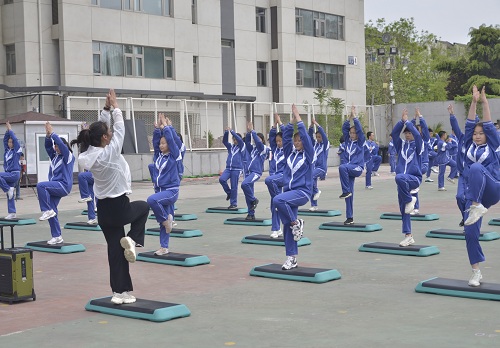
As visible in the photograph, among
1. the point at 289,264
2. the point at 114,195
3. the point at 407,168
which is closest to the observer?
the point at 114,195

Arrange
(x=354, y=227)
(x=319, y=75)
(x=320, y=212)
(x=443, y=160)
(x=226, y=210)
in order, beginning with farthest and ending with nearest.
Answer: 1. (x=319, y=75)
2. (x=443, y=160)
3. (x=226, y=210)
4. (x=320, y=212)
5. (x=354, y=227)

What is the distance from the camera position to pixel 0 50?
34219 mm

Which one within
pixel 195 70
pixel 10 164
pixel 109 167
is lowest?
pixel 10 164

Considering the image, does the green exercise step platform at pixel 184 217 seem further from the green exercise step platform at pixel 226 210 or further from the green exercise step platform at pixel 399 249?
the green exercise step platform at pixel 399 249

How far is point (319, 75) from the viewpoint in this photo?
153 ft

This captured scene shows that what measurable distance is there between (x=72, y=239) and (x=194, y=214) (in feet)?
15.3

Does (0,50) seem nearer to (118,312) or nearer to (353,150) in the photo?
(353,150)

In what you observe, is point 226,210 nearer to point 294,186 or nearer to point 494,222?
point 494,222

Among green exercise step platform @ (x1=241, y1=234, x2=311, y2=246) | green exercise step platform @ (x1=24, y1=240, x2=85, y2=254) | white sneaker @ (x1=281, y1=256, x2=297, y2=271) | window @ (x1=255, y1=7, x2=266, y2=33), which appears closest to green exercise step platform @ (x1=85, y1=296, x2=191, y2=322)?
white sneaker @ (x1=281, y1=256, x2=297, y2=271)

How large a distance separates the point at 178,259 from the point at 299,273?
2.35m

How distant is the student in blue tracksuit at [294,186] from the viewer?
1048cm

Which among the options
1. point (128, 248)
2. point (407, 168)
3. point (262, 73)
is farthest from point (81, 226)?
point (262, 73)

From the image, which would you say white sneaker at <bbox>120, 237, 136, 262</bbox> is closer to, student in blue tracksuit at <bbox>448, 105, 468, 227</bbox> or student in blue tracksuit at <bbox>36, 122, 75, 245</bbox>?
student in blue tracksuit at <bbox>36, 122, 75, 245</bbox>

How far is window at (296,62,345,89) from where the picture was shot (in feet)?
149
